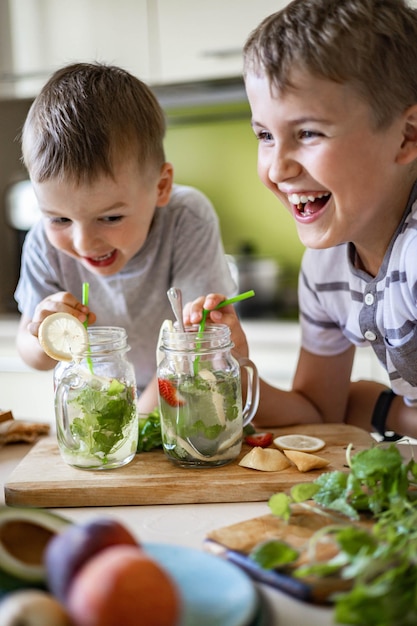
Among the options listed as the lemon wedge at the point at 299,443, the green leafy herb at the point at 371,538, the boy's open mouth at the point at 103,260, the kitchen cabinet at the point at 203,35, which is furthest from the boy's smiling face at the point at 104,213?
the kitchen cabinet at the point at 203,35

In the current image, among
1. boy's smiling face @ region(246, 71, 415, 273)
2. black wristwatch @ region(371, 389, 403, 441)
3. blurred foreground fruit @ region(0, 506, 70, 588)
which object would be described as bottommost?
black wristwatch @ region(371, 389, 403, 441)

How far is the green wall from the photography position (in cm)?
307

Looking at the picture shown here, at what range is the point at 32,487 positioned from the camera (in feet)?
3.17

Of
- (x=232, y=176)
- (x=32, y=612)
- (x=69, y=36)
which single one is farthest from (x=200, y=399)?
(x=232, y=176)

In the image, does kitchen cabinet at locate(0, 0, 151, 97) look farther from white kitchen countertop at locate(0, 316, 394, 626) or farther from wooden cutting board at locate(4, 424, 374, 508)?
wooden cutting board at locate(4, 424, 374, 508)

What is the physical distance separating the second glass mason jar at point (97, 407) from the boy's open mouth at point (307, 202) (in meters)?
0.31

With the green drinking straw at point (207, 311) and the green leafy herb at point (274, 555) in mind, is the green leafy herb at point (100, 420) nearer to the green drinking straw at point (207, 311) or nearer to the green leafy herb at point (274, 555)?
the green drinking straw at point (207, 311)

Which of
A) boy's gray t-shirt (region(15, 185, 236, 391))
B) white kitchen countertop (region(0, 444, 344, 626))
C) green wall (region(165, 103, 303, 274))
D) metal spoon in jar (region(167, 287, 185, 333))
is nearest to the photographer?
white kitchen countertop (region(0, 444, 344, 626))

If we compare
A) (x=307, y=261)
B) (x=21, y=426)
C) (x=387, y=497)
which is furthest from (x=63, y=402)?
(x=307, y=261)

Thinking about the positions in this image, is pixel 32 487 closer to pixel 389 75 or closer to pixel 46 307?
pixel 46 307

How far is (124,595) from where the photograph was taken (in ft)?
1.78

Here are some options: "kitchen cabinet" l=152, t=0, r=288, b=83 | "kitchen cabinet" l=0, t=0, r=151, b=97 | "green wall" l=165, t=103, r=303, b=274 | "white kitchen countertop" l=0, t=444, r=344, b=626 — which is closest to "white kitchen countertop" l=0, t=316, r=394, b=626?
"white kitchen countertop" l=0, t=444, r=344, b=626

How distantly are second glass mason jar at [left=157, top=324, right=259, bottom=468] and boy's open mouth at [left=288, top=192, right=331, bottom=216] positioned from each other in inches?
9.2

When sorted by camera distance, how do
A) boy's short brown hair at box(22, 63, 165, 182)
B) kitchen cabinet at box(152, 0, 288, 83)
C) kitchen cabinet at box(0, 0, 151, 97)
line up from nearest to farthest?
boy's short brown hair at box(22, 63, 165, 182)
kitchen cabinet at box(152, 0, 288, 83)
kitchen cabinet at box(0, 0, 151, 97)
